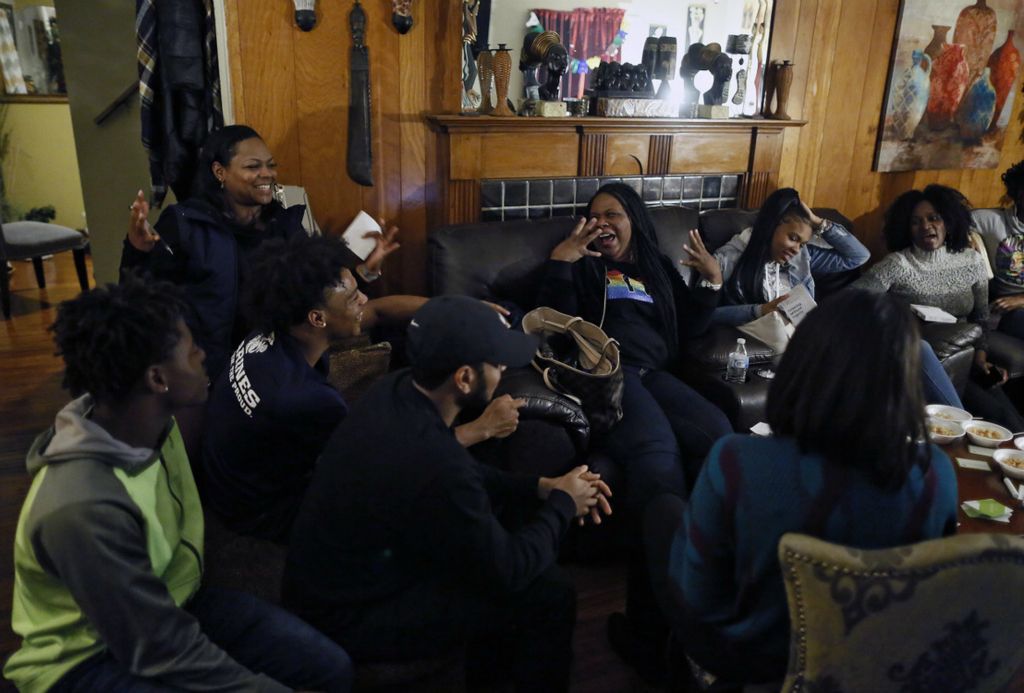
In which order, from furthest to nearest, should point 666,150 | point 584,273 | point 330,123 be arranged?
point 666,150 < point 330,123 < point 584,273

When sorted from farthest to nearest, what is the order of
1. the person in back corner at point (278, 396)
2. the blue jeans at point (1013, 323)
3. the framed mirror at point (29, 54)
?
the framed mirror at point (29, 54), the blue jeans at point (1013, 323), the person in back corner at point (278, 396)

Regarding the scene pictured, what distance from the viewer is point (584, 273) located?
2807 mm

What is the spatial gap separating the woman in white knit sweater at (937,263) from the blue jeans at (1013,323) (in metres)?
0.18

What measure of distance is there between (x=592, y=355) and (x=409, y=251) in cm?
130

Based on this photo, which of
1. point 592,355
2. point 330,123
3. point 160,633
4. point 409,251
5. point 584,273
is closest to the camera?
point 160,633

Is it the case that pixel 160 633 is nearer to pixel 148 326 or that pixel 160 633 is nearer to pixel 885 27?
pixel 148 326

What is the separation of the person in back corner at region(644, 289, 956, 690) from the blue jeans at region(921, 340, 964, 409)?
1704mm

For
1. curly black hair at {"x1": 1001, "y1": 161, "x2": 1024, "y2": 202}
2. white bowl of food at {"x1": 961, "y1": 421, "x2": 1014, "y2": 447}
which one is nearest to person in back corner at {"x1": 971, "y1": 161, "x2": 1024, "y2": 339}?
curly black hair at {"x1": 1001, "y1": 161, "x2": 1024, "y2": 202}

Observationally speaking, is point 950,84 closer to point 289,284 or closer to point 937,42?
point 937,42

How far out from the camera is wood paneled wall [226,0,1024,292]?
9.73ft

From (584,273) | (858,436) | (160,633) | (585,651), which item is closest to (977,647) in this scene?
(858,436)

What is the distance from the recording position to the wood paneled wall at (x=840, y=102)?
385 centimetres

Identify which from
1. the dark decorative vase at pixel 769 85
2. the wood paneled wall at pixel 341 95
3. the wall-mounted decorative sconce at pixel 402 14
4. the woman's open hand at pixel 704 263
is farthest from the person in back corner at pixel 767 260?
the wall-mounted decorative sconce at pixel 402 14

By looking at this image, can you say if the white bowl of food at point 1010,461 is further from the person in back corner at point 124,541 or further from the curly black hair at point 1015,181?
the curly black hair at point 1015,181
